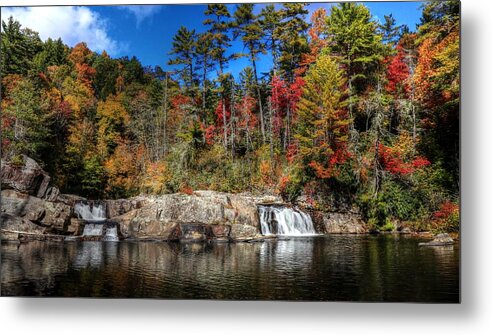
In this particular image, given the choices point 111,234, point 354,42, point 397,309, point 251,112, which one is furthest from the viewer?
point 251,112

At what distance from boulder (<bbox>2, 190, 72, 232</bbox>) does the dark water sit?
40 centimetres

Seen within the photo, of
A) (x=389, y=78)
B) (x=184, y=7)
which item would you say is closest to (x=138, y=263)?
(x=184, y=7)

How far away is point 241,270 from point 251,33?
3.94 m

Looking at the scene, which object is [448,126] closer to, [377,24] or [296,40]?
[377,24]

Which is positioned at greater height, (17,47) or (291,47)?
(291,47)

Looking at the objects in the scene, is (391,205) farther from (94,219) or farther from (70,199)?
(70,199)

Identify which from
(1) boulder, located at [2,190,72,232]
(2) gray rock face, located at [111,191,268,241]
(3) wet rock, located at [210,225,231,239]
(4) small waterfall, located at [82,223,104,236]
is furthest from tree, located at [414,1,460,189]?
(1) boulder, located at [2,190,72,232]

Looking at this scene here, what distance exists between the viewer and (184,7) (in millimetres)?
6965

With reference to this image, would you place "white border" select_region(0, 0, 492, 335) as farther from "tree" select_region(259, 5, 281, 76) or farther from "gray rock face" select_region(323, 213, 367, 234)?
"tree" select_region(259, 5, 281, 76)

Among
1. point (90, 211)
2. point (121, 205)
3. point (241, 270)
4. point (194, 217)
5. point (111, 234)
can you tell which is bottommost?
point (241, 270)

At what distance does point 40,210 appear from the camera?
304 inches

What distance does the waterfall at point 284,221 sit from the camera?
26.0 feet

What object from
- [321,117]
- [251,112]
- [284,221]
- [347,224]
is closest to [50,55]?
[251,112]

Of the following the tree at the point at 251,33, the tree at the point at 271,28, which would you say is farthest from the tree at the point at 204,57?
the tree at the point at 271,28
